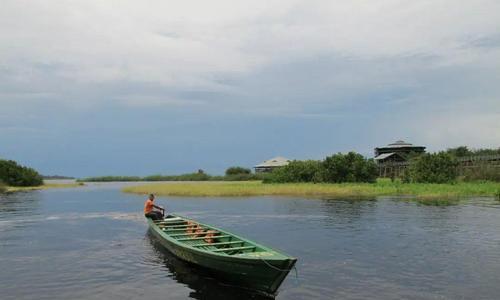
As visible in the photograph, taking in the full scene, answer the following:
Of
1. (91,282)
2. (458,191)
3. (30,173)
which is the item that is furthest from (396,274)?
(30,173)

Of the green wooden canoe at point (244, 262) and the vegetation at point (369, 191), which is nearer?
the green wooden canoe at point (244, 262)

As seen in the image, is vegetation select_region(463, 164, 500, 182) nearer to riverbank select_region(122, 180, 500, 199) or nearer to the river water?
riverbank select_region(122, 180, 500, 199)

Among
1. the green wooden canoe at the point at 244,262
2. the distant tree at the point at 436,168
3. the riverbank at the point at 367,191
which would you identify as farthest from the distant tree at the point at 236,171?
the green wooden canoe at the point at 244,262

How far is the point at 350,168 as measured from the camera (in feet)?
244

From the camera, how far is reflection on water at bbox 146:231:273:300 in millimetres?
15633

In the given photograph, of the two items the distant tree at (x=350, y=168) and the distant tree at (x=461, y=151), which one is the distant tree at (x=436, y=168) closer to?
the distant tree at (x=350, y=168)

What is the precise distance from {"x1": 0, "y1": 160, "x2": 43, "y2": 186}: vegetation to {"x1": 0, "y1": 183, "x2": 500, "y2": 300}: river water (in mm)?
57866

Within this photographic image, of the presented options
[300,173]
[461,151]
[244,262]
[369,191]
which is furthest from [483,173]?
[244,262]

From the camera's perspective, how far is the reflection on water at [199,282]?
15.6 meters

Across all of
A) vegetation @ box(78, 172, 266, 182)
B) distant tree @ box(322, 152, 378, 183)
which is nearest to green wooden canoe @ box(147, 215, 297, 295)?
distant tree @ box(322, 152, 378, 183)

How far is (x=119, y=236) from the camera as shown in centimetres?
2938

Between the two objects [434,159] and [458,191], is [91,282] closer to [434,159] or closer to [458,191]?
[458,191]

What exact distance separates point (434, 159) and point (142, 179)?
109 meters

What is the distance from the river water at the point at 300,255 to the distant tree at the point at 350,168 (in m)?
32.9
